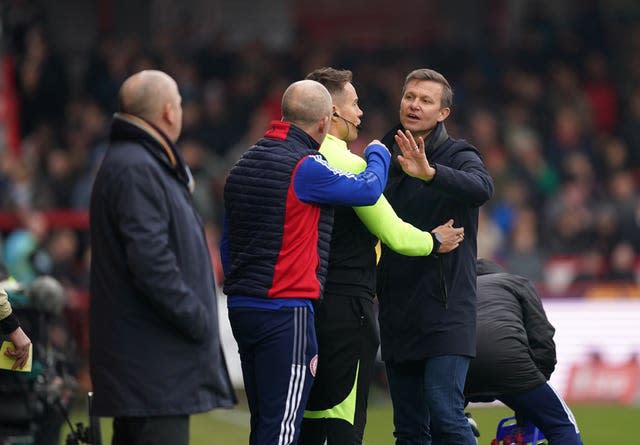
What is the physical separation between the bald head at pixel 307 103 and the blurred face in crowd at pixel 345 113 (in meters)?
0.45

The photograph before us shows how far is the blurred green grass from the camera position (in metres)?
11.5

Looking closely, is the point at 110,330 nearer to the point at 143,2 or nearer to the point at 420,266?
the point at 420,266

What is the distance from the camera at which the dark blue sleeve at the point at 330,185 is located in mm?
6801

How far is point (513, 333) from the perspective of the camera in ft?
25.0

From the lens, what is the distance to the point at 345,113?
293 inches

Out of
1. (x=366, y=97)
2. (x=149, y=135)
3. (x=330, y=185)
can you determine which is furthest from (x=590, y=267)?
(x=149, y=135)

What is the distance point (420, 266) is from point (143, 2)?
49.5 ft

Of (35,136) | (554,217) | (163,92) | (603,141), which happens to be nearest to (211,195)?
(35,136)

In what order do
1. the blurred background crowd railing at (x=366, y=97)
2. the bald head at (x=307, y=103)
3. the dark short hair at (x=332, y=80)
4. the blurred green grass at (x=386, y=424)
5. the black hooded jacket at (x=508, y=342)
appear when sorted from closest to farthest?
the bald head at (x=307, y=103), the dark short hair at (x=332, y=80), the black hooded jacket at (x=508, y=342), the blurred green grass at (x=386, y=424), the blurred background crowd railing at (x=366, y=97)

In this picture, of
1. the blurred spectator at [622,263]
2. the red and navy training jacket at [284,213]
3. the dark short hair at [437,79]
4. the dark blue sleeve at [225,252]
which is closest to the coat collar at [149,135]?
the red and navy training jacket at [284,213]

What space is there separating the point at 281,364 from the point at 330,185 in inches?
35.0

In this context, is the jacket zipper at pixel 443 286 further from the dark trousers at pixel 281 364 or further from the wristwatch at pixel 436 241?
the dark trousers at pixel 281 364

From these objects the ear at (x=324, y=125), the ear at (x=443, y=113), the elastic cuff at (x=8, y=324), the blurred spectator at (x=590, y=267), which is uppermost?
the ear at (x=443, y=113)

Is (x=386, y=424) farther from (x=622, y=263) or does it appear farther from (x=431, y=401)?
(x=622, y=263)
